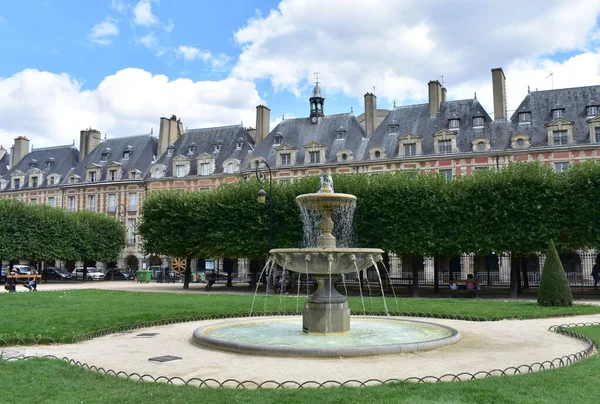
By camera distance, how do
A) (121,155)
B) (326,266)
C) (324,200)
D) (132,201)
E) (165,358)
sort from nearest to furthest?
(165,358) < (326,266) < (324,200) < (132,201) < (121,155)

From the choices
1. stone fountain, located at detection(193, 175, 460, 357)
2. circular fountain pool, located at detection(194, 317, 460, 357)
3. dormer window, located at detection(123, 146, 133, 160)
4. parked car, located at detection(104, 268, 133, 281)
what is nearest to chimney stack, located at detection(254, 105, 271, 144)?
dormer window, located at detection(123, 146, 133, 160)

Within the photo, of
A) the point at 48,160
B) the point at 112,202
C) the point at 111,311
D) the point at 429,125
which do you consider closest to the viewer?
the point at 111,311

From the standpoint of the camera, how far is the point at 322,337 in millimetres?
10508

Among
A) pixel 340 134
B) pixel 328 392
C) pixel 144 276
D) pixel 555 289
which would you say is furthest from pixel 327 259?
pixel 340 134

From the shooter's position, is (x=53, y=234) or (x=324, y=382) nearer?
(x=324, y=382)

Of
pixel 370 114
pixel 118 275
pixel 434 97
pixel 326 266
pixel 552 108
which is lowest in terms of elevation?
pixel 118 275

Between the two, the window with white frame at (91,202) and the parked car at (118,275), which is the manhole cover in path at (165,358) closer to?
the parked car at (118,275)

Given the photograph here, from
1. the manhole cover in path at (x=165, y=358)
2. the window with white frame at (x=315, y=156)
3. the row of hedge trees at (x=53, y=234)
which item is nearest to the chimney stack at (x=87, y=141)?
the row of hedge trees at (x=53, y=234)

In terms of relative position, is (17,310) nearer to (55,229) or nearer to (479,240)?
(479,240)

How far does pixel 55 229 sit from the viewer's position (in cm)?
3888

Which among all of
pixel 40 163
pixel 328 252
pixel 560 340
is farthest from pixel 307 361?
pixel 40 163

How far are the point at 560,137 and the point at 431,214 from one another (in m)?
16.5

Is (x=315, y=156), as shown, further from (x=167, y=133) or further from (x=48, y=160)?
(x=48, y=160)

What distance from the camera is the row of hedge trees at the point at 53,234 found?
1439 inches
